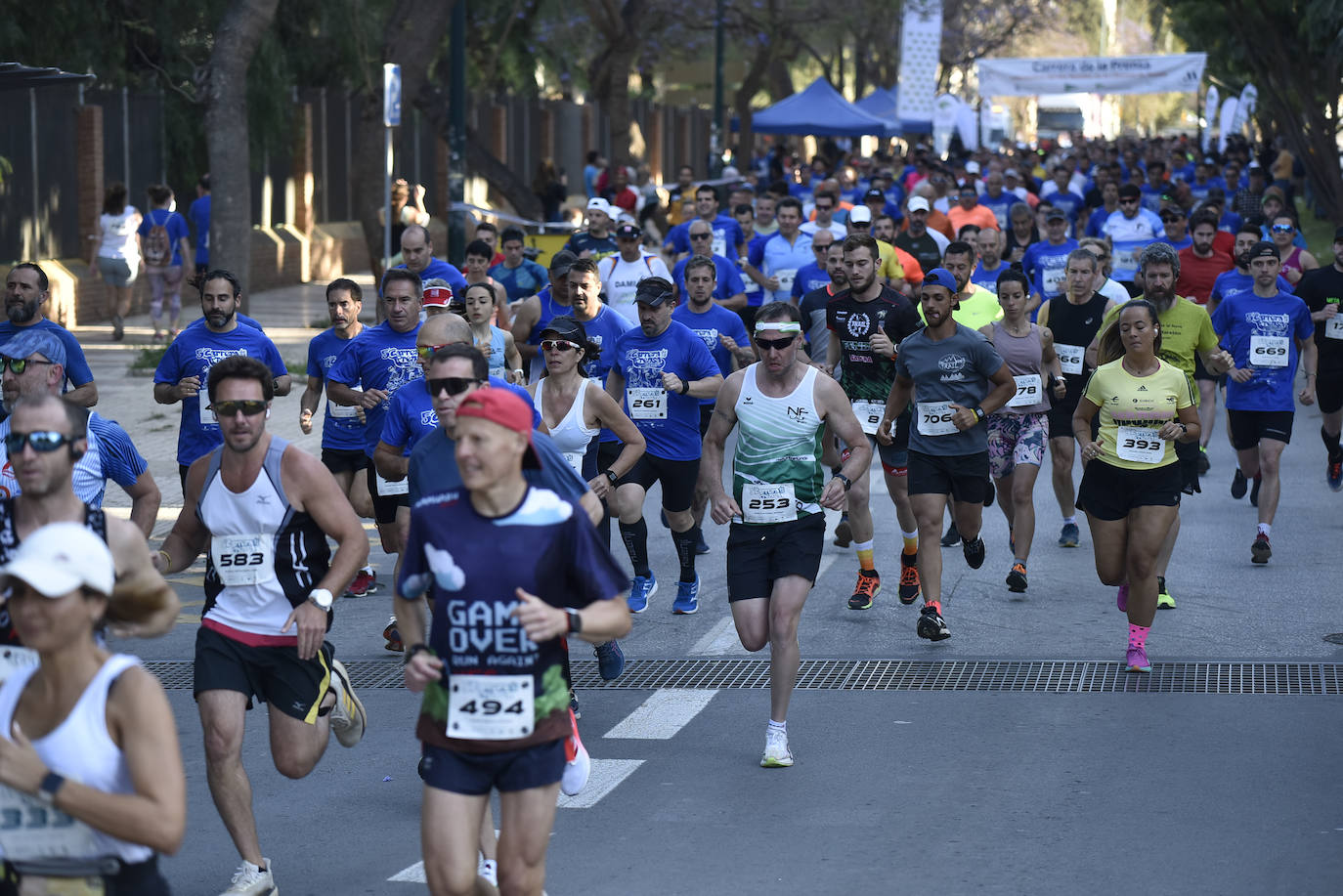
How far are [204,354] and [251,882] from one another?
14.3 ft

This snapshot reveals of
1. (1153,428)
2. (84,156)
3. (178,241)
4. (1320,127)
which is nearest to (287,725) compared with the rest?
(1153,428)

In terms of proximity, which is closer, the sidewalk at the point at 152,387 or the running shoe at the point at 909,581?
the running shoe at the point at 909,581

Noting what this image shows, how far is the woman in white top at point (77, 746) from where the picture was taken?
3797 mm

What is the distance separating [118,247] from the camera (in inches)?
818

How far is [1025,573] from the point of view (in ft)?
36.0

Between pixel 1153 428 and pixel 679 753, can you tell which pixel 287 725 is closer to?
pixel 679 753

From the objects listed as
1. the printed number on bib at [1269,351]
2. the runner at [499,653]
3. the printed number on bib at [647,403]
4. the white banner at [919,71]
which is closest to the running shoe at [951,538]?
the printed number on bib at [1269,351]

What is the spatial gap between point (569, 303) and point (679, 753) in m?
4.59

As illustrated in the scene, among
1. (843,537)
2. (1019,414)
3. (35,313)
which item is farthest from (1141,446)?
(35,313)

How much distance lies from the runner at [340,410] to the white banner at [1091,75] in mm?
30274

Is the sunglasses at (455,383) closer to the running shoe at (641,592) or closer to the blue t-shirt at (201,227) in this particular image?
the running shoe at (641,592)

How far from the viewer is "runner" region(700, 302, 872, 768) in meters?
7.61

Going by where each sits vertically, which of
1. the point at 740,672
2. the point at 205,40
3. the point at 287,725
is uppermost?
the point at 205,40

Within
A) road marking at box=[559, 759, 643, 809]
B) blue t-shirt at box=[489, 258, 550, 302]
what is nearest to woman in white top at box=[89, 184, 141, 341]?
blue t-shirt at box=[489, 258, 550, 302]
